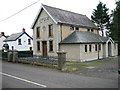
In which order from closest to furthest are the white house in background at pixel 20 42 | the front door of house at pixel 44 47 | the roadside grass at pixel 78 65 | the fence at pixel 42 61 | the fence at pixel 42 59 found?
the fence at pixel 42 59 → the roadside grass at pixel 78 65 → the fence at pixel 42 61 → the front door of house at pixel 44 47 → the white house in background at pixel 20 42

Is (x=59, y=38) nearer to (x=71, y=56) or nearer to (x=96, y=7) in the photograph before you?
(x=71, y=56)

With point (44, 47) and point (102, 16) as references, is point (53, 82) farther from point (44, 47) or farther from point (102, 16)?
point (102, 16)

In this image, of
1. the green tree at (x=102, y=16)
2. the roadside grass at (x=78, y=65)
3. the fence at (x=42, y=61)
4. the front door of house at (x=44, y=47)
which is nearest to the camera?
the roadside grass at (x=78, y=65)

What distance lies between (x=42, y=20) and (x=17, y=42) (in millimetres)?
18659

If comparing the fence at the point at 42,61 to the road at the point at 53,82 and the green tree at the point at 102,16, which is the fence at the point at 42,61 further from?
the green tree at the point at 102,16

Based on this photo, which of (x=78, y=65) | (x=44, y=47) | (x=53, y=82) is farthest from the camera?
(x=44, y=47)

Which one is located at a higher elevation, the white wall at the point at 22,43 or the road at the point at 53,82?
the white wall at the point at 22,43

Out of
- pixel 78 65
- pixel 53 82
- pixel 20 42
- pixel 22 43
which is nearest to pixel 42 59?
pixel 78 65

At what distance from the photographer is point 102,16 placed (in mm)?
48062

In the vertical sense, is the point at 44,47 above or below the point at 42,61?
above

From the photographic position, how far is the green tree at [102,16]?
47594mm

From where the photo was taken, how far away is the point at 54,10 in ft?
83.3

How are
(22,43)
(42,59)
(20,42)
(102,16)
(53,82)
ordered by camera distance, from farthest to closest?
(102,16) < (22,43) < (20,42) < (42,59) < (53,82)

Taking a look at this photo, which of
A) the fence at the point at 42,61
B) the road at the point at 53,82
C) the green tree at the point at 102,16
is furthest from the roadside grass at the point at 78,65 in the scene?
the green tree at the point at 102,16
